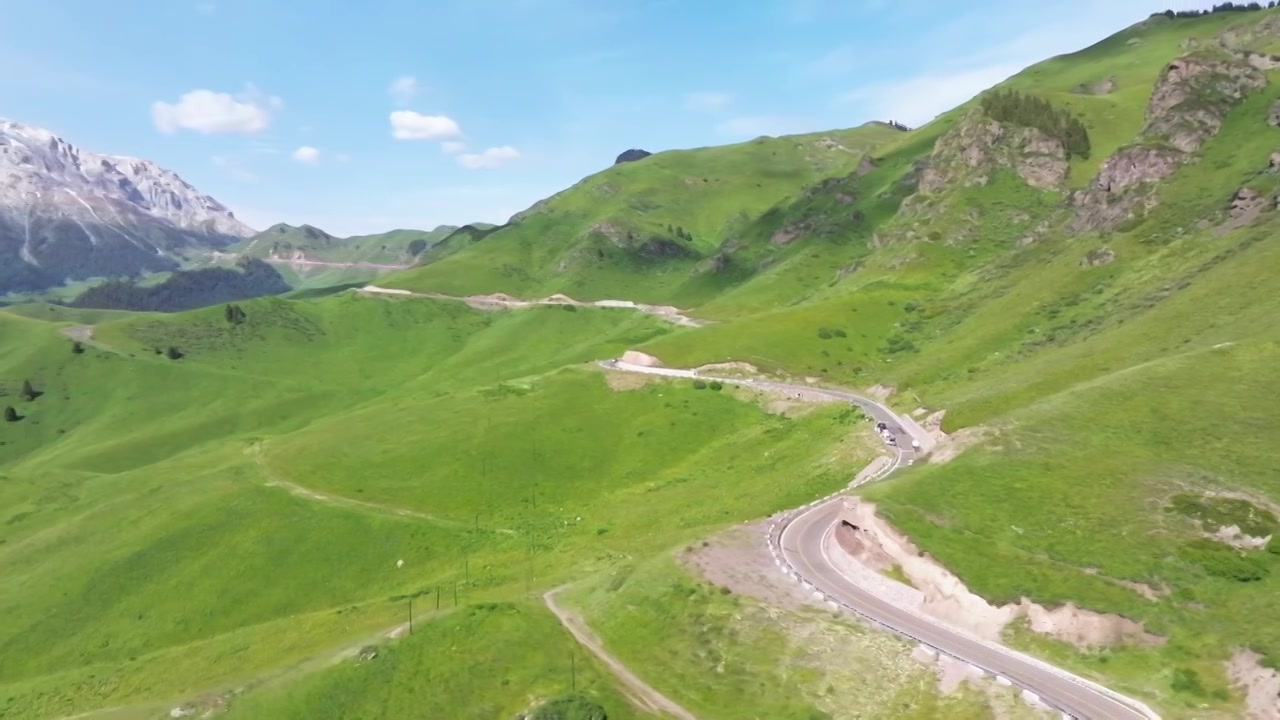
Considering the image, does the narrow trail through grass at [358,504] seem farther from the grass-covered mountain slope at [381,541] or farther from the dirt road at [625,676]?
the dirt road at [625,676]

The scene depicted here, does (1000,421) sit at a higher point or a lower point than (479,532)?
higher

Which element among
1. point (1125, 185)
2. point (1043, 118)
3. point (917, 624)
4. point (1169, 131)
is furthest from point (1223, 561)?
point (1043, 118)

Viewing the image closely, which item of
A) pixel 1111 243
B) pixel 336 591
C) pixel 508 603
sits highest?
pixel 1111 243

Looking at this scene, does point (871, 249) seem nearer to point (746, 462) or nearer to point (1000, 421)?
point (746, 462)

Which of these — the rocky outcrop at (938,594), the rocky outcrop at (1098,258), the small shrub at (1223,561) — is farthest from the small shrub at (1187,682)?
the rocky outcrop at (1098,258)

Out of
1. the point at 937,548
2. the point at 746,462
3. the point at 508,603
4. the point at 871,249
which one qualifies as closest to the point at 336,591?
the point at 508,603

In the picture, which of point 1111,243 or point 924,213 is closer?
point 1111,243

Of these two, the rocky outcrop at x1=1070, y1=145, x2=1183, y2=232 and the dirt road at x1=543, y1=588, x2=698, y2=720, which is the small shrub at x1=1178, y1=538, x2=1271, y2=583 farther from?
the rocky outcrop at x1=1070, y1=145, x2=1183, y2=232

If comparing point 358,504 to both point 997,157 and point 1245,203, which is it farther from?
point 997,157
